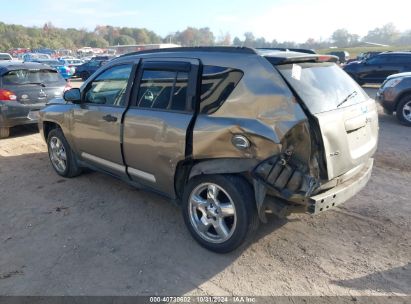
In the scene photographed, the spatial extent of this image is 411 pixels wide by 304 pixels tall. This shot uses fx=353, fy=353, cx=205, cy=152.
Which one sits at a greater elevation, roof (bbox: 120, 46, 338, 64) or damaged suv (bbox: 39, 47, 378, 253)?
roof (bbox: 120, 46, 338, 64)

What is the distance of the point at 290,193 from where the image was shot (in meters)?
2.86

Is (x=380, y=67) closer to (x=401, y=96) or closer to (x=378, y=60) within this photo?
(x=378, y=60)

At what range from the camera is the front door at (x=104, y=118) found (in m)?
4.12

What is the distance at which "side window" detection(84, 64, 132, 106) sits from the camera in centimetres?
414

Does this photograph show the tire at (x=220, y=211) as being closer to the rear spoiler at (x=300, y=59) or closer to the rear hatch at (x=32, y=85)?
the rear spoiler at (x=300, y=59)

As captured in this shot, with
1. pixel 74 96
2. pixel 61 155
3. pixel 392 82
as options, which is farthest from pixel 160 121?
pixel 392 82

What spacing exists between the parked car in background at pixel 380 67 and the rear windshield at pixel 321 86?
13627 mm

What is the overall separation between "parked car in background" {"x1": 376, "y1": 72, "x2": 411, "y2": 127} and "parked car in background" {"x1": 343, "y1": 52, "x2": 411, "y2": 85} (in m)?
7.46

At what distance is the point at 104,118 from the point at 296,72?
235cm

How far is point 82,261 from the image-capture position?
10.7 ft

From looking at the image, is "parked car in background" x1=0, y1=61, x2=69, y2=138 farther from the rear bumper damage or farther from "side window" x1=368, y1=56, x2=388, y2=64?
"side window" x1=368, y1=56, x2=388, y2=64

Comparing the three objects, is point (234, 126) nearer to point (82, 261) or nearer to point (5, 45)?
point (82, 261)

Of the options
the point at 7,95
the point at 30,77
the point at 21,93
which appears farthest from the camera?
the point at 30,77

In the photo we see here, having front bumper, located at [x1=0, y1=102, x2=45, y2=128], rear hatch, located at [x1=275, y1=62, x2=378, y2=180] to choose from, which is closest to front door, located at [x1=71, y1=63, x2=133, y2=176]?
rear hatch, located at [x1=275, y1=62, x2=378, y2=180]
